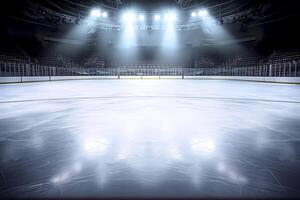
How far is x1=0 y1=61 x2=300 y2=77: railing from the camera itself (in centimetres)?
1366

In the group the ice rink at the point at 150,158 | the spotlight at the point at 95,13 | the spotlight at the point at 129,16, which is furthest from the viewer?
the spotlight at the point at 129,16

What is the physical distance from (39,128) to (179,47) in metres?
28.9

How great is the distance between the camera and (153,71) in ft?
85.1

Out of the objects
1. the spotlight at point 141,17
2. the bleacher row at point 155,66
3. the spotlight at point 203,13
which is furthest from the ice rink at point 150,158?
the spotlight at point 141,17

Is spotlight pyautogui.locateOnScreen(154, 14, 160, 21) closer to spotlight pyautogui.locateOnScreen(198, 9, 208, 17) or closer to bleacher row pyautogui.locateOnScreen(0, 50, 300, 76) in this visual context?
spotlight pyautogui.locateOnScreen(198, 9, 208, 17)

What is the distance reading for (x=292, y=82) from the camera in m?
13.0

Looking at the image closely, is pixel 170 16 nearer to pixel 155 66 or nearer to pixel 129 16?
pixel 129 16

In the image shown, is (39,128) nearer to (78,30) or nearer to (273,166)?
(273,166)

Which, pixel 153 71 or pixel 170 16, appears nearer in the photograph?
pixel 153 71

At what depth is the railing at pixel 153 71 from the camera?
44.8ft

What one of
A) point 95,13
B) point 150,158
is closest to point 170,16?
point 95,13

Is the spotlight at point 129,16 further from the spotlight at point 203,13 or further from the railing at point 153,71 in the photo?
the spotlight at point 203,13

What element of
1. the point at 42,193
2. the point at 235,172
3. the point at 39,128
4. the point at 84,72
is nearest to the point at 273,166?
the point at 235,172

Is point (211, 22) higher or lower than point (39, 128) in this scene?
higher
